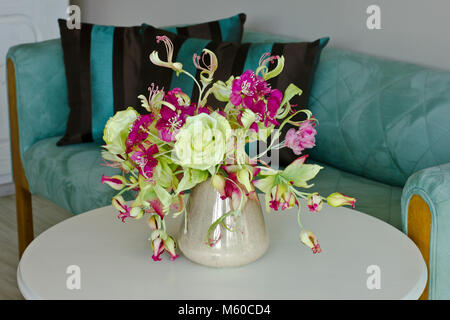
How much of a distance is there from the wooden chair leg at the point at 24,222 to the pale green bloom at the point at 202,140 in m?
1.37

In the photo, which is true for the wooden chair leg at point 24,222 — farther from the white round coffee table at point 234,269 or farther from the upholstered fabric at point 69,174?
the white round coffee table at point 234,269

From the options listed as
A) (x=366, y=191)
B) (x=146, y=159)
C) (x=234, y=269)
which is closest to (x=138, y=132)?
(x=146, y=159)

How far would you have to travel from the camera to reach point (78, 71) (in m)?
2.09

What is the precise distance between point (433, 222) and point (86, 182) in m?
1.04

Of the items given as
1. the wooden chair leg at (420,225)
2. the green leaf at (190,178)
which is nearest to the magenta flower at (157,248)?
the green leaf at (190,178)

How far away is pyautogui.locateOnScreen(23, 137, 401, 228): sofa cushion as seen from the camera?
1643 mm

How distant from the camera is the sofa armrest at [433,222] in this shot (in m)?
1.23

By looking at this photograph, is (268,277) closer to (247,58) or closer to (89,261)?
(89,261)

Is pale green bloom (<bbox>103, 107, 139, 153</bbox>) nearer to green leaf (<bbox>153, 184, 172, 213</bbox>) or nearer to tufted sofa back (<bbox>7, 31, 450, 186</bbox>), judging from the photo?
green leaf (<bbox>153, 184, 172, 213</bbox>)

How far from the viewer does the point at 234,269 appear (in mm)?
1086

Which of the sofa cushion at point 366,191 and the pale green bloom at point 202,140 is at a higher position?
the pale green bloom at point 202,140

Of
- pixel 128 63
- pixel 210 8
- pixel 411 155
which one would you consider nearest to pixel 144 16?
pixel 210 8

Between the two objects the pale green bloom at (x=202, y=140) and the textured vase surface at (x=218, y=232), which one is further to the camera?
the textured vase surface at (x=218, y=232)

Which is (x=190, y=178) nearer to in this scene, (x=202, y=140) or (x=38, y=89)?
(x=202, y=140)
